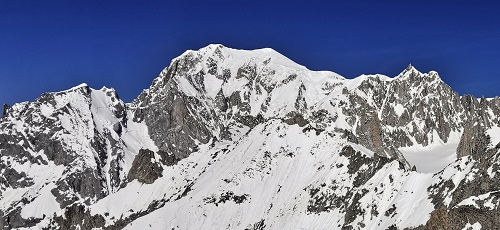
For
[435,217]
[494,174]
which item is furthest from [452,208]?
[494,174]

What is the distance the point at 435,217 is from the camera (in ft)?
586

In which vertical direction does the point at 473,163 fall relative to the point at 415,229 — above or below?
above

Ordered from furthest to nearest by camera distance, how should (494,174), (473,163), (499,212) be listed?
1. (473,163)
2. (494,174)
3. (499,212)

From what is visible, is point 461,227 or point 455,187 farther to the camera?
point 455,187

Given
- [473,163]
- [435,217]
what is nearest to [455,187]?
[473,163]

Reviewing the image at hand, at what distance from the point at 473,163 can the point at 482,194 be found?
19.3 m

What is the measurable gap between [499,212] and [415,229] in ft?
88.7

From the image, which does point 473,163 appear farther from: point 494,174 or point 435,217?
point 435,217

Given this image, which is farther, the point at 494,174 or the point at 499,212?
the point at 494,174

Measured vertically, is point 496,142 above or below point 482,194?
above

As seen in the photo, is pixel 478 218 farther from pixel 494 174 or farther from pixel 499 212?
pixel 494 174

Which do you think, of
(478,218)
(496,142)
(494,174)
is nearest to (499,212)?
(478,218)

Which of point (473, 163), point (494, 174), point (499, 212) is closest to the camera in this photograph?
point (499, 212)

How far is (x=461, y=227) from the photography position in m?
171
